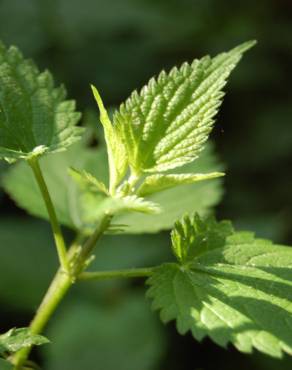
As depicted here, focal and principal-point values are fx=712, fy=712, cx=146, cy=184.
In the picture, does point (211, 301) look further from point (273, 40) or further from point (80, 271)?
point (273, 40)

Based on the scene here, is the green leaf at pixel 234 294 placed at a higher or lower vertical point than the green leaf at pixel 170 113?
lower

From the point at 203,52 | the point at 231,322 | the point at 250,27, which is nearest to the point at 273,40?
the point at 250,27

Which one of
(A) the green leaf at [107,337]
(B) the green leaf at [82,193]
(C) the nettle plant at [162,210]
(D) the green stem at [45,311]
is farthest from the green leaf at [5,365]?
(A) the green leaf at [107,337]

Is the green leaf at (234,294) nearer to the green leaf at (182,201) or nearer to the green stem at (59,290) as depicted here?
the green stem at (59,290)

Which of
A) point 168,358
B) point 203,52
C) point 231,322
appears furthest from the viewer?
point 203,52

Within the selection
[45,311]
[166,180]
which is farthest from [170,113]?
[45,311]

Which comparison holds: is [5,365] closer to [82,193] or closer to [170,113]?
[170,113]
